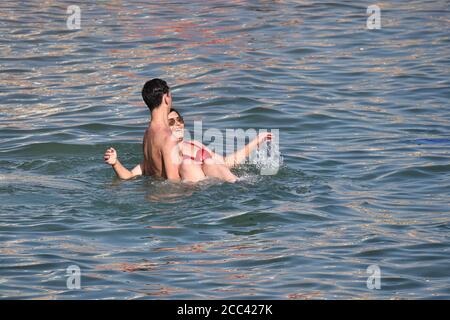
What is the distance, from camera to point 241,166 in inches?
451

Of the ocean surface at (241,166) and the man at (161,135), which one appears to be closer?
the ocean surface at (241,166)

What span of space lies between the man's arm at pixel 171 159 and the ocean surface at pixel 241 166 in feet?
0.64

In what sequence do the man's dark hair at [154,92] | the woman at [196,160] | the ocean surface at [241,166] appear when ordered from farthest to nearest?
the woman at [196,160], the man's dark hair at [154,92], the ocean surface at [241,166]

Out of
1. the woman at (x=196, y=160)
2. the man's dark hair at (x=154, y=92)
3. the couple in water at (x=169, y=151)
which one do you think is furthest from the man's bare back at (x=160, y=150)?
the man's dark hair at (x=154, y=92)

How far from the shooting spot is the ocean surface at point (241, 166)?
27.7 ft

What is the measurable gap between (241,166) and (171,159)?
108 cm

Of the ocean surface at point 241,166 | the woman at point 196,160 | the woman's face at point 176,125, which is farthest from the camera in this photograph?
the woman's face at point 176,125

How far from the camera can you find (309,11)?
768 inches

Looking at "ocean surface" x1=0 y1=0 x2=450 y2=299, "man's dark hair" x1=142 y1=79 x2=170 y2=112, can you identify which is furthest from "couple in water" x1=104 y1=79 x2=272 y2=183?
"ocean surface" x1=0 y1=0 x2=450 y2=299

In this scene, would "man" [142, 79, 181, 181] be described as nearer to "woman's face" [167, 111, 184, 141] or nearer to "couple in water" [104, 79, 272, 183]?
"couple in water" [104, 79, 272, 183]

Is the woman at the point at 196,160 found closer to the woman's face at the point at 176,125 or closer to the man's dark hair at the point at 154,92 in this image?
the woman's face at the point at 176,125

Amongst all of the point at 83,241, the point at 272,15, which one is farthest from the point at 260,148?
the point at 272,15

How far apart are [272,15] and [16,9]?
469cm
